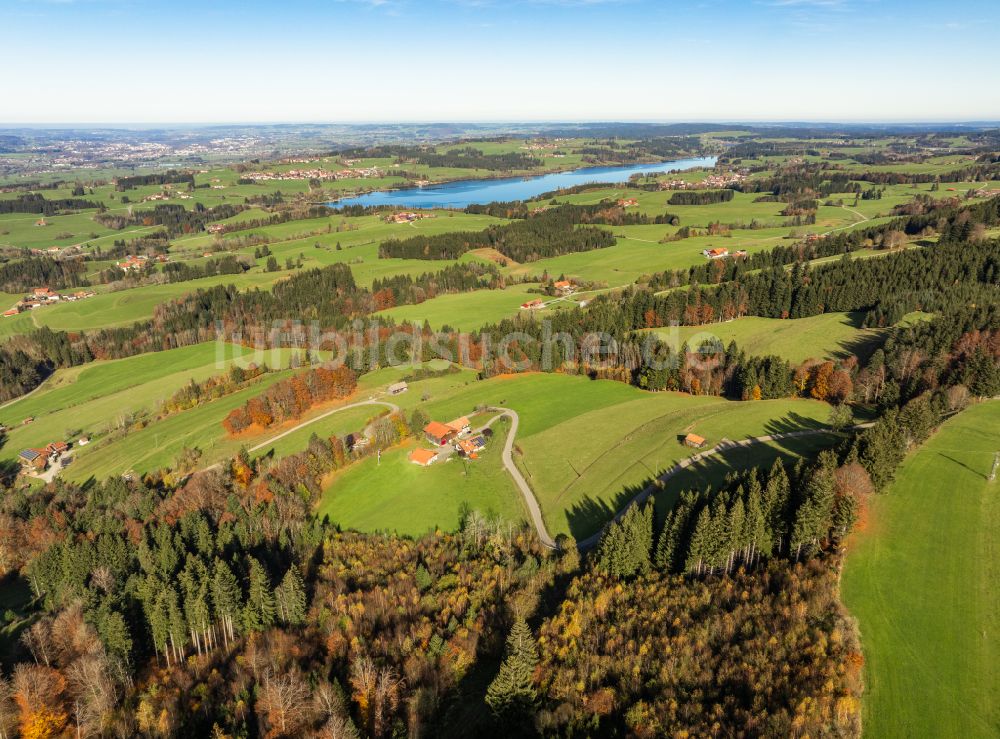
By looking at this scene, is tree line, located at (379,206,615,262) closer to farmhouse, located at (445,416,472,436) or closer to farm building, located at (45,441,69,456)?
farmhouse, located at (445,416,472,436)

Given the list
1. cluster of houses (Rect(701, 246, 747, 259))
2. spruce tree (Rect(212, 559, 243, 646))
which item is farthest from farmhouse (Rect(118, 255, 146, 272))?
cluster of houses (Rect(701, 246, 747, 259))

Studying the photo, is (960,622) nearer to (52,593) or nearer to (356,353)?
(52,593)

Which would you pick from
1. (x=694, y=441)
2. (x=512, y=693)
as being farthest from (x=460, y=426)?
(x=512, y=693)

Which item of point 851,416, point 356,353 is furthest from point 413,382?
point 851,416

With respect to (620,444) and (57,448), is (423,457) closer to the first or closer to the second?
(620,444)

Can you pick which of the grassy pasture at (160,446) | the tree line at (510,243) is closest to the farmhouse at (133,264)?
the tree line at (510,243)

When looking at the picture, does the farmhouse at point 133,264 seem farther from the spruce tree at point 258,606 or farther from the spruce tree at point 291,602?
the spruce tree at point 291,602
